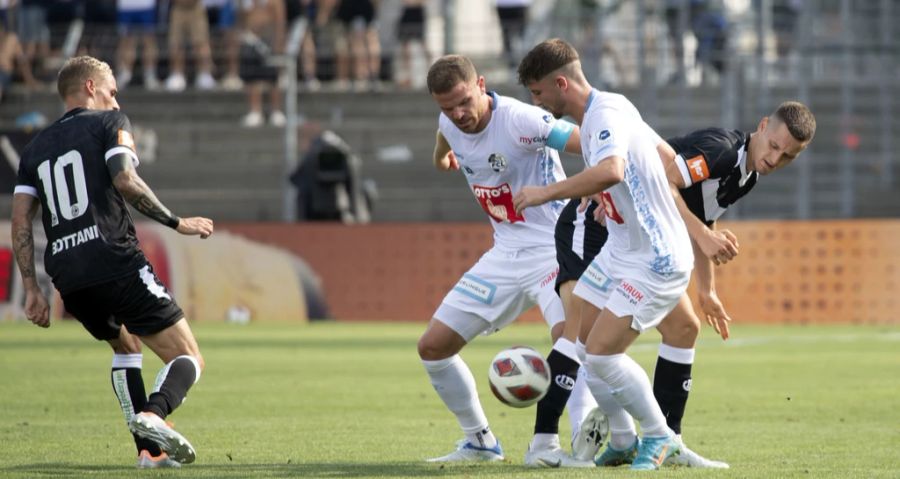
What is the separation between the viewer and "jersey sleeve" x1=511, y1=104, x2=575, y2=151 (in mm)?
8578

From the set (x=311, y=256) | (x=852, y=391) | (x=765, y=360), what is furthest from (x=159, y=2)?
(x=852, y=391)

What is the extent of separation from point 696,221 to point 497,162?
1.33 metres

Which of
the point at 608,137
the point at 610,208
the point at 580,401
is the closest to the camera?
the point at 608,137

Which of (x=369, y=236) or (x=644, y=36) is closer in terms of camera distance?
(x=369, y=236)

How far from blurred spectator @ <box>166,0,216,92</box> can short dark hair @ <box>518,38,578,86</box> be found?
739 inches

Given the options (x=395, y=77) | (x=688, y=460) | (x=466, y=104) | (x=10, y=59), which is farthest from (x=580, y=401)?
(x=10, y=59)

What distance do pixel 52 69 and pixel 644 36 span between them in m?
10.0

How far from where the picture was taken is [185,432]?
998cm

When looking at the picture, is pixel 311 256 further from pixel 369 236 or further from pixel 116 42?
pixel 116 42

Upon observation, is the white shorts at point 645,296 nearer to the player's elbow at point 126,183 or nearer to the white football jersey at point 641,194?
the white football jersey at point 641,194

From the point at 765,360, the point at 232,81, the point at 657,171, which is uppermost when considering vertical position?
the point at 657,171

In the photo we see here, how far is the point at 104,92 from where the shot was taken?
8.35 meters

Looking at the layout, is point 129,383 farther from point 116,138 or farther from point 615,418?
point 615,418

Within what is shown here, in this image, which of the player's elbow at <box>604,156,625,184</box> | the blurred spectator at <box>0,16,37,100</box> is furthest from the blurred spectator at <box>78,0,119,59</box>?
the player's elbow at <box>604,156,625,184</box>
